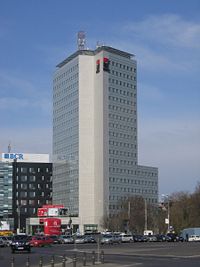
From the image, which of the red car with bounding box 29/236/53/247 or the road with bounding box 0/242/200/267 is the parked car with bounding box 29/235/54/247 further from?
the road with bounding box 0/242/200/267

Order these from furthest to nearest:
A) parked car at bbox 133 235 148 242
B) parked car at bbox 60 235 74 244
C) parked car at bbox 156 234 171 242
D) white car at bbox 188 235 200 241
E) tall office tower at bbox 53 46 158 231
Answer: tall office tower at bbox 53 46 158 231 < parked car at bbox 133 235 148 242 < white car at bbox 188 235 200 241 < parked car at bbox 156 234 171 242 < parked car at bbox 60 235 74 244

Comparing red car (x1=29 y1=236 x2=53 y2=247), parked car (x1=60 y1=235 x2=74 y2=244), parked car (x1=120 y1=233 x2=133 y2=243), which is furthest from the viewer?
parked car (x1=60 y1=235 x2=74 y2=244)

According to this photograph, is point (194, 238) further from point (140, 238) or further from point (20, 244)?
point (20, 244)

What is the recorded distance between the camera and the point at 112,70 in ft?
648

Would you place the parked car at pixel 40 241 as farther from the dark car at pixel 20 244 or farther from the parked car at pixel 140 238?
the parked car at pixel 140 238

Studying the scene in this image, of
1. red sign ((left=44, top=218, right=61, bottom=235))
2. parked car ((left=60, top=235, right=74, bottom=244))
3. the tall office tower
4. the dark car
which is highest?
the tall office tower

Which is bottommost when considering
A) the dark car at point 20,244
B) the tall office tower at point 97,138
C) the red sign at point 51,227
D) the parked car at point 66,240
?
the parked car at point 66,240

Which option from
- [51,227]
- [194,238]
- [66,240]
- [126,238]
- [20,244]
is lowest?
[66,240]

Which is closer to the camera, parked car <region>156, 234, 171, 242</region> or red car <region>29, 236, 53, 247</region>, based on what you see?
red car <region>29, 236, 53, 247</region>

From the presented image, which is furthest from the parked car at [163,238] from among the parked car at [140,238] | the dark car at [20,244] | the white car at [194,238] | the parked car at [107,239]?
the dark car at [20,244]

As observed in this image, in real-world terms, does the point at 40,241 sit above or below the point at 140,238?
above

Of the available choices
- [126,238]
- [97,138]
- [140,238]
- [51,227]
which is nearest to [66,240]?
[126,238]

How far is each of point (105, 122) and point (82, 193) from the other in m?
24.8

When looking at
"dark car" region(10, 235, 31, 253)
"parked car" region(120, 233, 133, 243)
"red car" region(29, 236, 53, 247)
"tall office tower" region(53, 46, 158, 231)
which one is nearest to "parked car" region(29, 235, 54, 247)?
"red car" region(29, 236, 53, 247)
